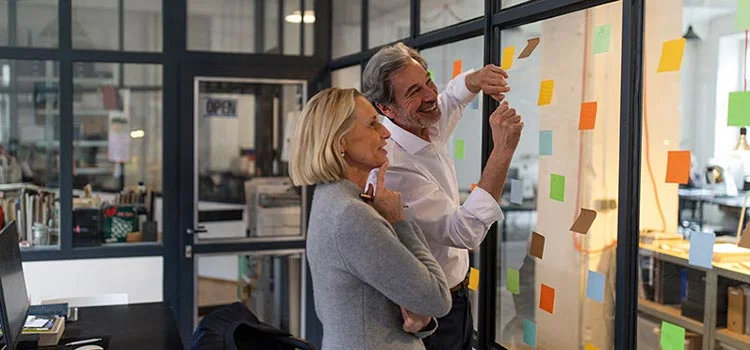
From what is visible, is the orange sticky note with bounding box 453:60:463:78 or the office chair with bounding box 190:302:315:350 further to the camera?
the orange sticky note with bounding box 453:60:463:78

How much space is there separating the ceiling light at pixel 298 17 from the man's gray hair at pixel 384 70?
9.50ft

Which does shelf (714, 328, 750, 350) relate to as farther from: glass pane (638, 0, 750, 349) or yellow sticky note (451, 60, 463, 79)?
yellow sticky note (451, 60, 463, 79)

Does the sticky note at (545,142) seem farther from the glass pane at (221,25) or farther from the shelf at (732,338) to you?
the glass pane at (221,25)

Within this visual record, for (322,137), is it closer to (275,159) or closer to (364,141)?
(364,141)

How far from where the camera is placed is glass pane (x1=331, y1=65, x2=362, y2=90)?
4.84m

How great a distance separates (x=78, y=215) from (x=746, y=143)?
3.98 meters

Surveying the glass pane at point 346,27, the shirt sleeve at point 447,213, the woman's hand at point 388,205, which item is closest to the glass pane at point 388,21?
the glass pane at point 346,27

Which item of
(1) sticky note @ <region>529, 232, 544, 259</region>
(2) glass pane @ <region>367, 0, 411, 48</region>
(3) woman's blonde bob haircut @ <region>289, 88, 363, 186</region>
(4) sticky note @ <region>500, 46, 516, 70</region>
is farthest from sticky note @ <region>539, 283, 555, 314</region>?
(2) glass pane @ <region>367, 0, 411, 48</region>

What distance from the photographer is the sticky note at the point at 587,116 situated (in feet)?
8.64

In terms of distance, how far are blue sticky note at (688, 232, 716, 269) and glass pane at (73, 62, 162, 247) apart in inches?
142

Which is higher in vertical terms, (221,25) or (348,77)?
(221,25)

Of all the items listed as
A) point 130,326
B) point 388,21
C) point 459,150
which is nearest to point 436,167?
point 459,150

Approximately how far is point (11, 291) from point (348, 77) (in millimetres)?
2959

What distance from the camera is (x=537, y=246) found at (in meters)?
3.02
